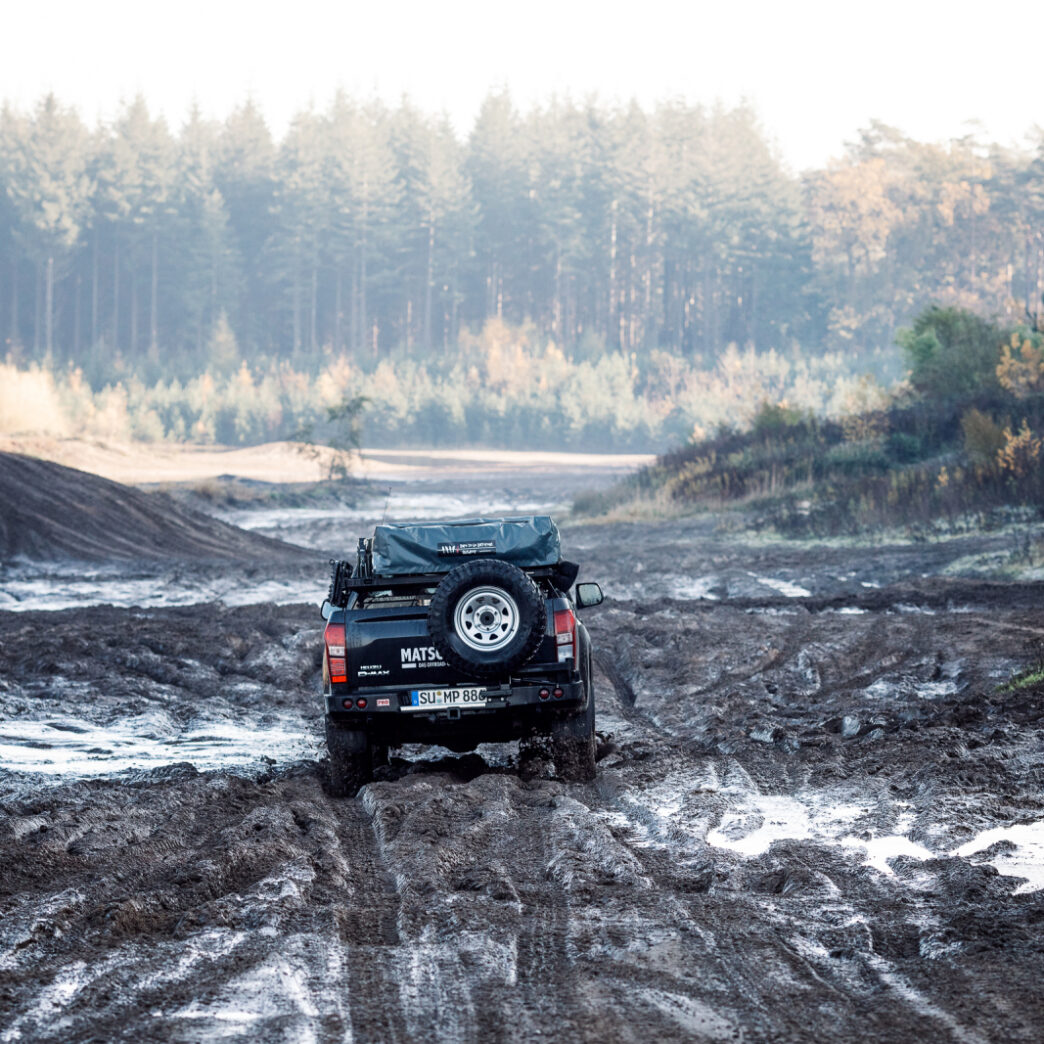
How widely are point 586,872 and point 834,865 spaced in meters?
1.27

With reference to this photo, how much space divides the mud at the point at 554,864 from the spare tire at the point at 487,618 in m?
0.89

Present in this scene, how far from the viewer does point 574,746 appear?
9.19 m

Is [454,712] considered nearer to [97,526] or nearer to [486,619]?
[486,619]

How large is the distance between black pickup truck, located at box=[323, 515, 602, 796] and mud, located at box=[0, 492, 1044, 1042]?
36 centimetres

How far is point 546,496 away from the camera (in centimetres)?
4928

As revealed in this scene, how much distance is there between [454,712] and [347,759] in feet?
2.77

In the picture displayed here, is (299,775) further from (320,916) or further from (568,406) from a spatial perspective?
(568,406)

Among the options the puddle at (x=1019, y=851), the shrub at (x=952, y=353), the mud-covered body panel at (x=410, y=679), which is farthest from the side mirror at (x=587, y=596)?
the shrub at (x=952, y=353)

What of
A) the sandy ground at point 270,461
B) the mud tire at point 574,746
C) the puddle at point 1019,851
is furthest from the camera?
the sandy ground at point 270,461

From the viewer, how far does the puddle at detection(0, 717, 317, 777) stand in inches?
392

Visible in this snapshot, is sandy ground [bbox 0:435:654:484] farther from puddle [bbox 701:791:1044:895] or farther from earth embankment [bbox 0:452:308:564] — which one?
puddle [bbox 701:791:1044:895]

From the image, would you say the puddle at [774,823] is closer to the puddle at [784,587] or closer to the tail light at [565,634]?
the tail light at [565,634]

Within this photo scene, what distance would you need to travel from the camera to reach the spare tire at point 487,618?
8.57m

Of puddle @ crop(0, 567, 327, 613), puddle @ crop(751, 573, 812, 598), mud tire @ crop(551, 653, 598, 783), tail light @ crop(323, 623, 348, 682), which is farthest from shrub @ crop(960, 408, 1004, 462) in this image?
tail light @ crop(323, 623, 348, 682)
